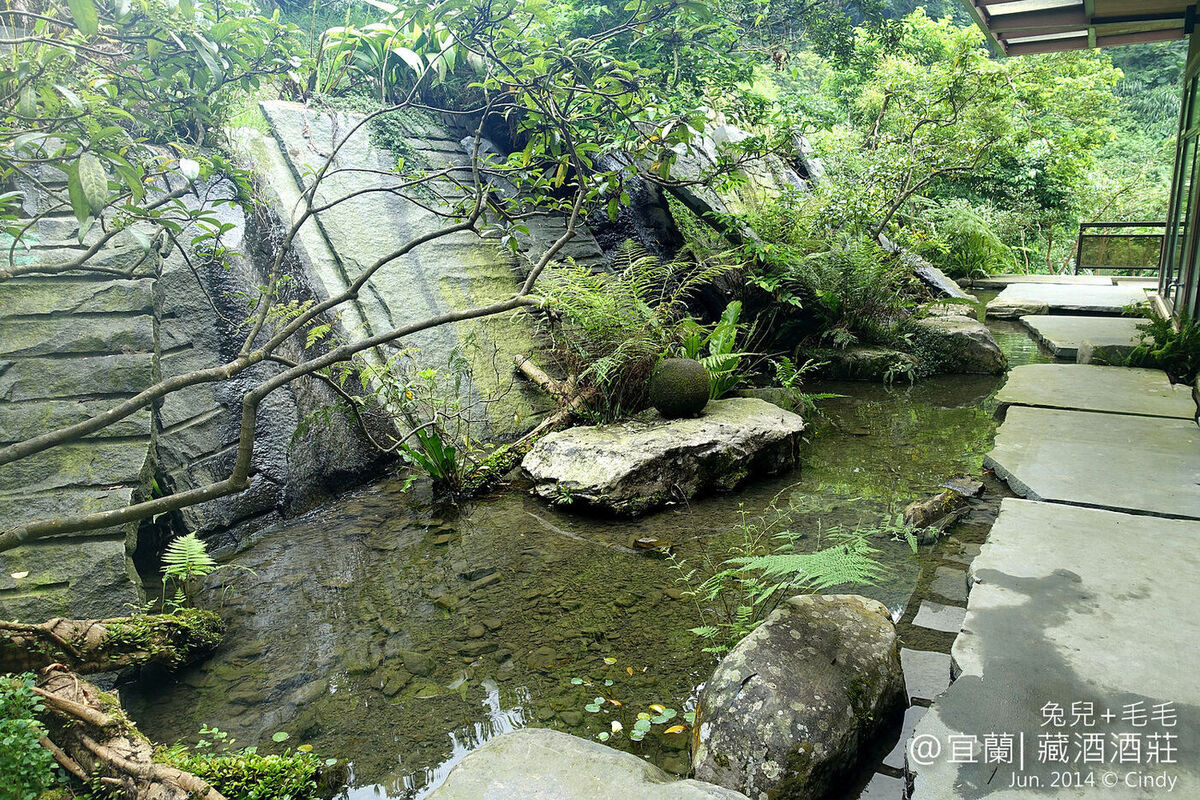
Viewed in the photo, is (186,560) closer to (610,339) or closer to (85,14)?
(85,14)

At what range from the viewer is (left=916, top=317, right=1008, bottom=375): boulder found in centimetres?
648

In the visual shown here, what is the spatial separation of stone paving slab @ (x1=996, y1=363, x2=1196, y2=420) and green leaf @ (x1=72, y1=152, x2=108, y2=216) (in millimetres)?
4793

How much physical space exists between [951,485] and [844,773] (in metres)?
2.37

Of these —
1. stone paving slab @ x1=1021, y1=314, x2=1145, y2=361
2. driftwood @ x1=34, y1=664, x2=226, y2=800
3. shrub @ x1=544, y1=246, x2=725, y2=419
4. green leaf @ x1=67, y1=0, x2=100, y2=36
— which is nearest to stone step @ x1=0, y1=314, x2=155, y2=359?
driftwood @ x1=34, y1=664, x2=226, y2=800

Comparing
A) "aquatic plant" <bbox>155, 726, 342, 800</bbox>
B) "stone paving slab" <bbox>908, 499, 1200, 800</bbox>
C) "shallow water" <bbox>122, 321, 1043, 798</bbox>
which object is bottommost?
"shallow water" <bbox>122, 321, 1043, 798</bbox>

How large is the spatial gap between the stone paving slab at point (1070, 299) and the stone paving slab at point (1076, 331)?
29cm

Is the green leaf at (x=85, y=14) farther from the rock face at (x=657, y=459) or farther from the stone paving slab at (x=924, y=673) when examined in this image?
the rock face at (x=657, y=459)

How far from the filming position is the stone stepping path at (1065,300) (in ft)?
25.9

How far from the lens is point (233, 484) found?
6.16 ft

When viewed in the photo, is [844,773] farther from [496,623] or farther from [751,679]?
[496,623]

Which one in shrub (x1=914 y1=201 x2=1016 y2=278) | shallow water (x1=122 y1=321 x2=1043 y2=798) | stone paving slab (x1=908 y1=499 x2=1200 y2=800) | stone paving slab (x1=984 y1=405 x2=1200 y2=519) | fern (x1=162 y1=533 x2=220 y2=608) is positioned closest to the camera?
stone paving slab (x1=908 y1=499 x2=1200 y2=800)

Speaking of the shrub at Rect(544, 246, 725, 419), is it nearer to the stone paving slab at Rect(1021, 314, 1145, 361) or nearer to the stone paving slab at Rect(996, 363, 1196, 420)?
the stone paving slab at Rect(996, 363, 1196, 420)

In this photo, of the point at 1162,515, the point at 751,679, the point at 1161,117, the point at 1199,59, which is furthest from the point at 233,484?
the point at 1161,117

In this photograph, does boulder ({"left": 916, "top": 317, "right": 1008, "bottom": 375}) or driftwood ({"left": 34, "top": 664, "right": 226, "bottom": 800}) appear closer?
driftwood ({"left": 34, "top": 664, "right": 226, "bottom": 800})
